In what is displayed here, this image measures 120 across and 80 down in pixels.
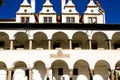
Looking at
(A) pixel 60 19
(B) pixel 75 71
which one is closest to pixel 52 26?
(A) pixel 60 19

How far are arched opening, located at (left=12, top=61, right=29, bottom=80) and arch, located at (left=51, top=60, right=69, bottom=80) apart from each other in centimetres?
374

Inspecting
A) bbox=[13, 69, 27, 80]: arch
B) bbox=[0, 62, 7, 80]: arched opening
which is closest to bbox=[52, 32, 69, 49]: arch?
bbox=[13, 69, 27, 80]: arch

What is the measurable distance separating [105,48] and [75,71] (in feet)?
18.3

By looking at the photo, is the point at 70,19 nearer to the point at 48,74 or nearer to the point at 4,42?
the point at 48,74

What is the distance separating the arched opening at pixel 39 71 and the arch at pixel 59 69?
4.58ft

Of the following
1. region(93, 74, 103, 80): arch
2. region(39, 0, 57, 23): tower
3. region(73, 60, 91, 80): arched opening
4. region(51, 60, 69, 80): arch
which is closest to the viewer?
region(93, 74, 103, 80): arch

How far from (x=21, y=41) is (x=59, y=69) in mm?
6754

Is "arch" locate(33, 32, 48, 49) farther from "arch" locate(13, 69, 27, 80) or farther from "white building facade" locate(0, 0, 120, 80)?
"arch" locate(13, 69, 27, 80)

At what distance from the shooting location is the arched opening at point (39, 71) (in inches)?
1554

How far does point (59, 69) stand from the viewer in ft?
133

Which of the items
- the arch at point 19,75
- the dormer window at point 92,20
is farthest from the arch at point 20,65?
the dormer window at point 92,20

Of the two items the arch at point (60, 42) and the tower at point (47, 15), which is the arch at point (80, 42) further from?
the tower at point (47, 15)

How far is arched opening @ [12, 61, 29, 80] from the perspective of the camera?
38.9 m

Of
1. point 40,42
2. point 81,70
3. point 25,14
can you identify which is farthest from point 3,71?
point 81,70
